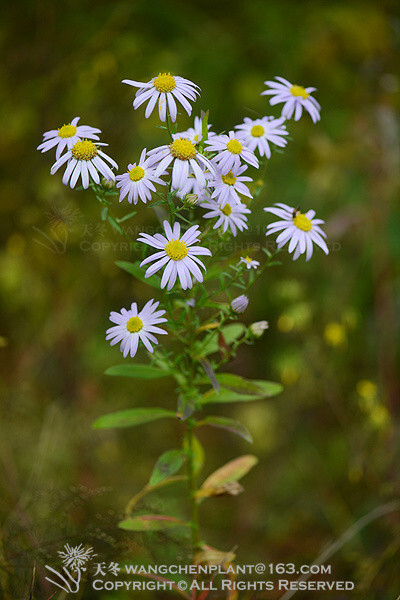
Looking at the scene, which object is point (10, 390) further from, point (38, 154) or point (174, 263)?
point (174, 263)

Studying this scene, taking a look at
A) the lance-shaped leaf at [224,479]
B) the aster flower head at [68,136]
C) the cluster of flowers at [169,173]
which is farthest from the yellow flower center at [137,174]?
the lance-shaped leaf at [224,479]

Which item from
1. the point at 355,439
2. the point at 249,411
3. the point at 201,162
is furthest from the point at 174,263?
the point at 249,411

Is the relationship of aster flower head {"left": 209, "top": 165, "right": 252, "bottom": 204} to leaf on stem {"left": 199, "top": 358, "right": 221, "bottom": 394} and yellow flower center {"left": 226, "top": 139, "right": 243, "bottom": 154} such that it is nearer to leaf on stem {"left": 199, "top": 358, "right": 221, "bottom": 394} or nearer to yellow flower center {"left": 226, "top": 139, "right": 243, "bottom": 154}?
yellow flower center {"left": 226, "top": 139, "right": 243, "bottom": 154}

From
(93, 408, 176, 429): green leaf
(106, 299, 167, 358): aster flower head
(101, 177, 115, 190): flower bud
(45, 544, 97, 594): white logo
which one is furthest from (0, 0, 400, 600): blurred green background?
(106, 299, 167, 358): aster flower head

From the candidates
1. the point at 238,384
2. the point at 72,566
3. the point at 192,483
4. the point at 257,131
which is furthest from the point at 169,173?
the point at 72,566

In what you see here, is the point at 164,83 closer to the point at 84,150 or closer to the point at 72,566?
the point at 84,150
